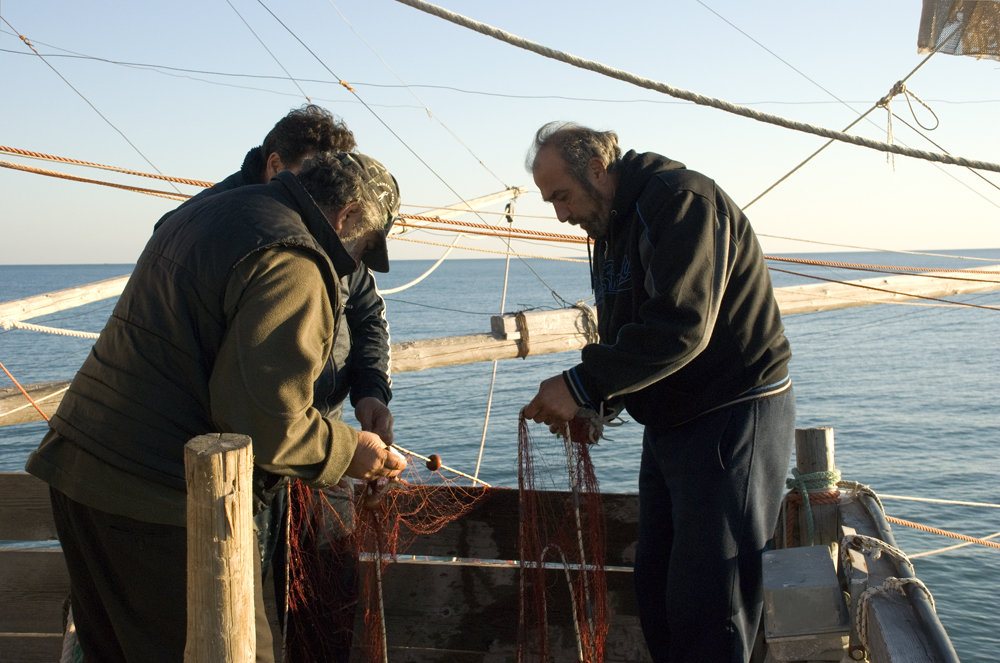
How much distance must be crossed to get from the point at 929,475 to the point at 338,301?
45.1 feet

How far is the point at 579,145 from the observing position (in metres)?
2.56

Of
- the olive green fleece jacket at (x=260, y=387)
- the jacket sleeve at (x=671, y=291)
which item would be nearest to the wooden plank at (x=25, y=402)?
the olive green fleece jacket at (x=260, y=387)

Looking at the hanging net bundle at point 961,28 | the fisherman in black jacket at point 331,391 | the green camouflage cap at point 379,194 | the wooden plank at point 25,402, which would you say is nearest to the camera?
the green camouflage cap at point 379,194

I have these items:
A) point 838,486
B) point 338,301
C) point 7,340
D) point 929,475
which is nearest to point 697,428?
point 838,486

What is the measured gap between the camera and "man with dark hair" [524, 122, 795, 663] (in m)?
2.22

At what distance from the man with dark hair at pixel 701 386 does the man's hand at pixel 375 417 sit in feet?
2.13

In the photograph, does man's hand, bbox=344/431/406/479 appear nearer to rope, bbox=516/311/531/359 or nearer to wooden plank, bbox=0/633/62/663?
wooden plank, bbox=0/633/62/663

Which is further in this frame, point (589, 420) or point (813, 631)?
point (589, 420)

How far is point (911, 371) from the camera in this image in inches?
979

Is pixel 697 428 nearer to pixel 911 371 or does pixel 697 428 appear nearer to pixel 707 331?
pixel 707 331

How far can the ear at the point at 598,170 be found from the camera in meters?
2.55

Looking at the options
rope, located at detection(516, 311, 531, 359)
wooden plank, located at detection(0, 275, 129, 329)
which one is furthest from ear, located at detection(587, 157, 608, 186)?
wooden plank, located at detection(0, 275, 129, 329)

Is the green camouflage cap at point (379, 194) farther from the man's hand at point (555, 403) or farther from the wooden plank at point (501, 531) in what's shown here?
the wooden plank at point (501, 531)

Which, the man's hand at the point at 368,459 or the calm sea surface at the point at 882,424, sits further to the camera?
the calm sea surface at the point at 882,424
